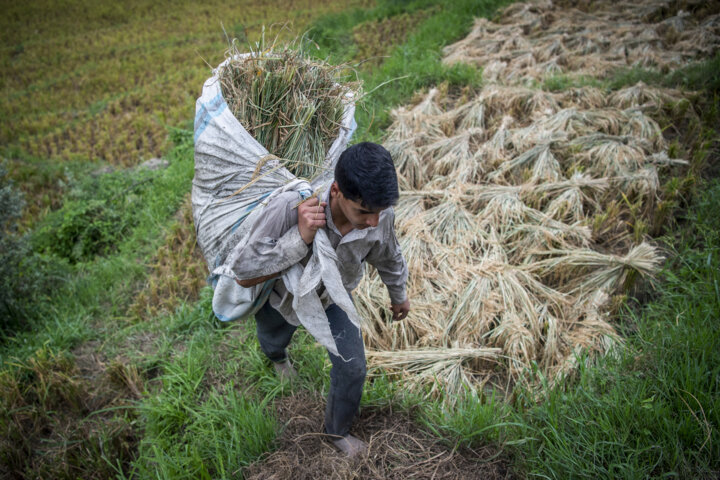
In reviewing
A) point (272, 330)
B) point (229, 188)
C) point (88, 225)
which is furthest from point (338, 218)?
point (88, 225)

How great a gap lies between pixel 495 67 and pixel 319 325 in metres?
4.85

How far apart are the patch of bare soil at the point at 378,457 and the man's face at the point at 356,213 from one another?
3.17ft

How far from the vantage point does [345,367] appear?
1.47 metres

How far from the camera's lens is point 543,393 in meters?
1.90

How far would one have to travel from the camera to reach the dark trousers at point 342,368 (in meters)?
1.48

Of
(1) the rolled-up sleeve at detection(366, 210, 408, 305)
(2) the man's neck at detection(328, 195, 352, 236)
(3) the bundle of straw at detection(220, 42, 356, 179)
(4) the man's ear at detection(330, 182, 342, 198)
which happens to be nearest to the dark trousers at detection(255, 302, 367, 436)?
(1) the rolled-up sleeve at detection(366, 210, 408, 305)

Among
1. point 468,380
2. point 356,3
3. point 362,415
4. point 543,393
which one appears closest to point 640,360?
point 543,393

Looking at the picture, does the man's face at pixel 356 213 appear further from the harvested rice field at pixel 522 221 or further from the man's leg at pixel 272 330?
the harvested rice field at pixel 522 221

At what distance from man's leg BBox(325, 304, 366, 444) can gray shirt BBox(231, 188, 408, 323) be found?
9cm

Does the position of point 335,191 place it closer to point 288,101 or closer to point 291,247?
point 291,247

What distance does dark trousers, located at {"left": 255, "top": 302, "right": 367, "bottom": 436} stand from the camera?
58.4 inches

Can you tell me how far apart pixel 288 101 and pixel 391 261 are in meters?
0.77

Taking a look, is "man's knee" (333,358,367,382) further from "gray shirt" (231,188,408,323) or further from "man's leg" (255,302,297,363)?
"man's leg" (255,302,297,363)

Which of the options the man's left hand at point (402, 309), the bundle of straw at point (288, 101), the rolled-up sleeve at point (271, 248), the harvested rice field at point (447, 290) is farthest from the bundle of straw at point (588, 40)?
the rolled-up sleeve at point (271, 248)
